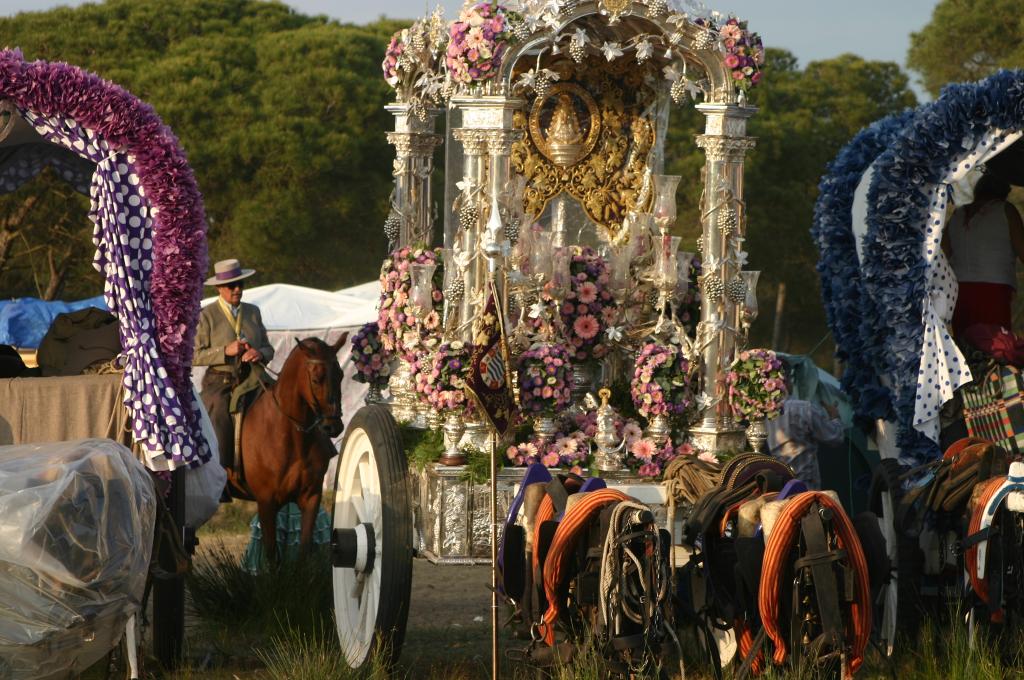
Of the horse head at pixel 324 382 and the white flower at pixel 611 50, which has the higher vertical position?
the white flower at pixel 611 50

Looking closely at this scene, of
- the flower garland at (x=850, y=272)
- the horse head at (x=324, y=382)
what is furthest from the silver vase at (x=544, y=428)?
the flower garland at (x=850, y=272)

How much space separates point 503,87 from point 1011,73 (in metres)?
2.59

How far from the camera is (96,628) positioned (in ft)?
19.8

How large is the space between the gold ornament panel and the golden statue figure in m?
0.04

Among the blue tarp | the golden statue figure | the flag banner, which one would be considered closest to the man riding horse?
the golden statue figure

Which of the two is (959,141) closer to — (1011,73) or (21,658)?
(1011,73)

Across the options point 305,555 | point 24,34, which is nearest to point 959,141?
point 305,555

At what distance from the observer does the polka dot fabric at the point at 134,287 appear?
7.27 metres

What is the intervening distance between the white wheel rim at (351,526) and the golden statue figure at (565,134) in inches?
114

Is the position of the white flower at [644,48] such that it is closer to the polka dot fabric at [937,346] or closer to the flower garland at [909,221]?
the flower garland at [909,221]

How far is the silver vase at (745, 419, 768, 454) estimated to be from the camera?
8688 mm

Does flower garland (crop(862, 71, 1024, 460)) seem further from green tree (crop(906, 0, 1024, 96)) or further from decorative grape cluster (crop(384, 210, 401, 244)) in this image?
green tree (crop(906, 0, 1024, 96))

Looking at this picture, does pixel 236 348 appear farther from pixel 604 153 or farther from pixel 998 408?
pixel 998 408

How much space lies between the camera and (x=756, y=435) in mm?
8711
